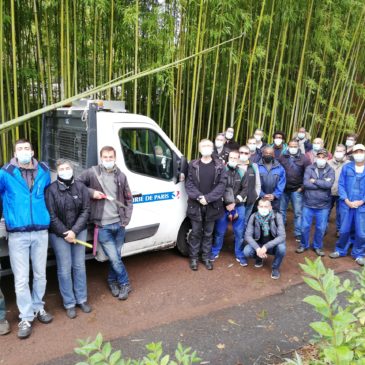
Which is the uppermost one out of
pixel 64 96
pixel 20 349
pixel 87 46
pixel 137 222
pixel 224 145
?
pixel 87 46

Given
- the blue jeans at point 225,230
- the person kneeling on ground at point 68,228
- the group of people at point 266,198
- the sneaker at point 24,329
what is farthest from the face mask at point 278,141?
the sneaker at point 24,329

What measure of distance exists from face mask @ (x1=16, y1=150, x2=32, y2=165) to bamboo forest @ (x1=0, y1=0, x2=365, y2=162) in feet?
4.74

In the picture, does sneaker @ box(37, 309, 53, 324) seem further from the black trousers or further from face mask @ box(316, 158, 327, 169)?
face mask @ box(316, 158, 327, 169)

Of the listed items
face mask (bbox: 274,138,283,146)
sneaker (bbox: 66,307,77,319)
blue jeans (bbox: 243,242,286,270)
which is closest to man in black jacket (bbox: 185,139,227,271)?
blue jeans (bbox: 243,242,286,270)

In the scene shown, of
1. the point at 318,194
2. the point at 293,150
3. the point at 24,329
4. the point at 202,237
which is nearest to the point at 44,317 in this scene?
the point at 24,329

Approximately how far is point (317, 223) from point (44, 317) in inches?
152

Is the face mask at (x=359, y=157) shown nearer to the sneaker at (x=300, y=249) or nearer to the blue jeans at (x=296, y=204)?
the blue jeans at (x=296, y=204)

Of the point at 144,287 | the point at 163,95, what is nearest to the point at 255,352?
the point at 144,287

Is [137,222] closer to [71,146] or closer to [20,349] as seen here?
[71,146]

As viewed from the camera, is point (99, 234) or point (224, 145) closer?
point (99, 234)

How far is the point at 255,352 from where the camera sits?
298cm

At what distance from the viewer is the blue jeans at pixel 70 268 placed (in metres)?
3.35

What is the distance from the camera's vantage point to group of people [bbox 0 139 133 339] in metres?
3.04

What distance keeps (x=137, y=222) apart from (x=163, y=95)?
121 inches
